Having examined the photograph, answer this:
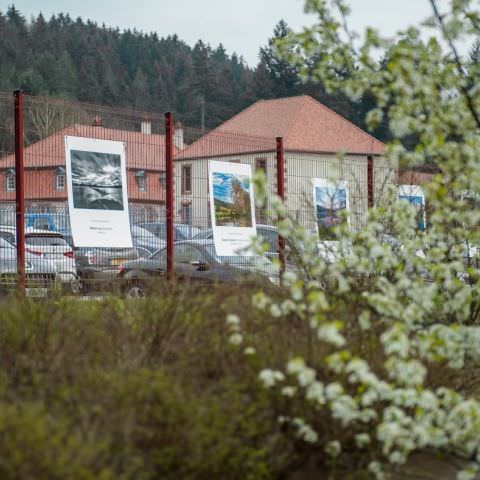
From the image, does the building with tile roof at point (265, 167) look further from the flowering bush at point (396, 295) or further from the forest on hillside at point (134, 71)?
the forest on hillside at point (134, 71)

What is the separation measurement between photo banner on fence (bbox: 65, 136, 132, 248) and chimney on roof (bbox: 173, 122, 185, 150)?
0.94m

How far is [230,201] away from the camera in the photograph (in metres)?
13.1

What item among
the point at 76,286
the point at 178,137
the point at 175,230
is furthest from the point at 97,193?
the point at 76,286

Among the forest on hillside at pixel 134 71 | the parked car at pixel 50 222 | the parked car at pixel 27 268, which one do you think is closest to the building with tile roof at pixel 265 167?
the parked car at pixel 50 222

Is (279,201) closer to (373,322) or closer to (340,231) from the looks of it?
(340,231)

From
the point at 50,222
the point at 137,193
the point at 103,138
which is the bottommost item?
the point at 50,222

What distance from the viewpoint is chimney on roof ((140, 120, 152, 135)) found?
1211 centimetres

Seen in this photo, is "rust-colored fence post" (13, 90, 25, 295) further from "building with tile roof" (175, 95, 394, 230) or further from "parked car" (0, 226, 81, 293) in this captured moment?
"building with tile roof" (175, 95, 394, 230)

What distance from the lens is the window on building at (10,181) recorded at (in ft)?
36.2

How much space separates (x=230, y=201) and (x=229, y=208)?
0.32 feet

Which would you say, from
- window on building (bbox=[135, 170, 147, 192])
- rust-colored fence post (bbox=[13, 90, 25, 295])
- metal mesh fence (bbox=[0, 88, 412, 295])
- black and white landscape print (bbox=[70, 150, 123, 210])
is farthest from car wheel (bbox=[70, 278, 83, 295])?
window on building (bbox=[135, 170, 147, 192])

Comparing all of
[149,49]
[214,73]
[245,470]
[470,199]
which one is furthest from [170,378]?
[149,49]

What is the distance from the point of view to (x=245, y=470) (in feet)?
15.3

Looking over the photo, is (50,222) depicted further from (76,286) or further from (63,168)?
(76,286)
